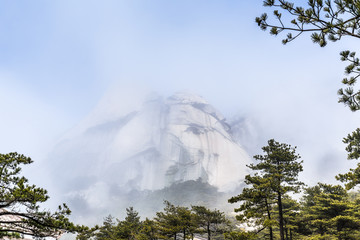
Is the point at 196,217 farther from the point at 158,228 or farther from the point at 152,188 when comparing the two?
the point at 152,188

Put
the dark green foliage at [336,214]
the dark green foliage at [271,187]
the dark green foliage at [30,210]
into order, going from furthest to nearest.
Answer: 1. the dark green foliage at [336,214]
2. the dark green foliage at [271,187]
3. the dark green foliage at [30,210]

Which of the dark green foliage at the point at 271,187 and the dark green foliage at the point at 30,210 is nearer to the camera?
the dark green foliage at the point at 30,210

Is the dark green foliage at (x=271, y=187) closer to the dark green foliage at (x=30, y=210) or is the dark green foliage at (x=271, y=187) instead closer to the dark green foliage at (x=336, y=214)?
the dark green foliage at (x=336, y=214)

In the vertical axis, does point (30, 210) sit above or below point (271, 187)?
below

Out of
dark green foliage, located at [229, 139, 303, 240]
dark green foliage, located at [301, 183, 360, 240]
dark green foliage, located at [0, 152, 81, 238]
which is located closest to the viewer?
dark green foliage, located at [0, 152, 81, 238]

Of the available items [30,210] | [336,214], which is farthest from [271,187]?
[30,210]

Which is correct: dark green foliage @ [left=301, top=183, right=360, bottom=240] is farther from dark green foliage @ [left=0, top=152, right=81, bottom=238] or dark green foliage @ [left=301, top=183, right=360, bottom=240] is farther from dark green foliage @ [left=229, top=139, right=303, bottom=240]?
dark green foliage @ [left=0, top=152, right=81, bottom=238]

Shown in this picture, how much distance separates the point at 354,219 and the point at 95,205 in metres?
209

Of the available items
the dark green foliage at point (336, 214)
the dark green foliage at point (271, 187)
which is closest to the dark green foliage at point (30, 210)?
the dark green foliage at point (271, 187)

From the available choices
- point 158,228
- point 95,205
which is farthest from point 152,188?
point 158,228

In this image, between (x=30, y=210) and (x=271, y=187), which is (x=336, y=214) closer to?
(x=271, y=187)

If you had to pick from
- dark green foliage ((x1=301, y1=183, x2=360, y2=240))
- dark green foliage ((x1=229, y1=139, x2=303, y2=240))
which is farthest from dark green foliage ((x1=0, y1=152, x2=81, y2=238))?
dark green foliage ((x1=301, y1=183, x2=360, y2=240))

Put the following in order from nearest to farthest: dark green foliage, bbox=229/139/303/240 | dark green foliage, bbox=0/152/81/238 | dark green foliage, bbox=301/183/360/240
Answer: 1. dark green foliage, bbox=0/152/81/238
2. dark green foliage, bbox=229/139/303/240
3. dark green foliage, bbox=301/183/360/240

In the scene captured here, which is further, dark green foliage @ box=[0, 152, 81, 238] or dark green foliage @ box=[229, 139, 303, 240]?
dark green foliage @ box=[229, 139, 303, 240]
